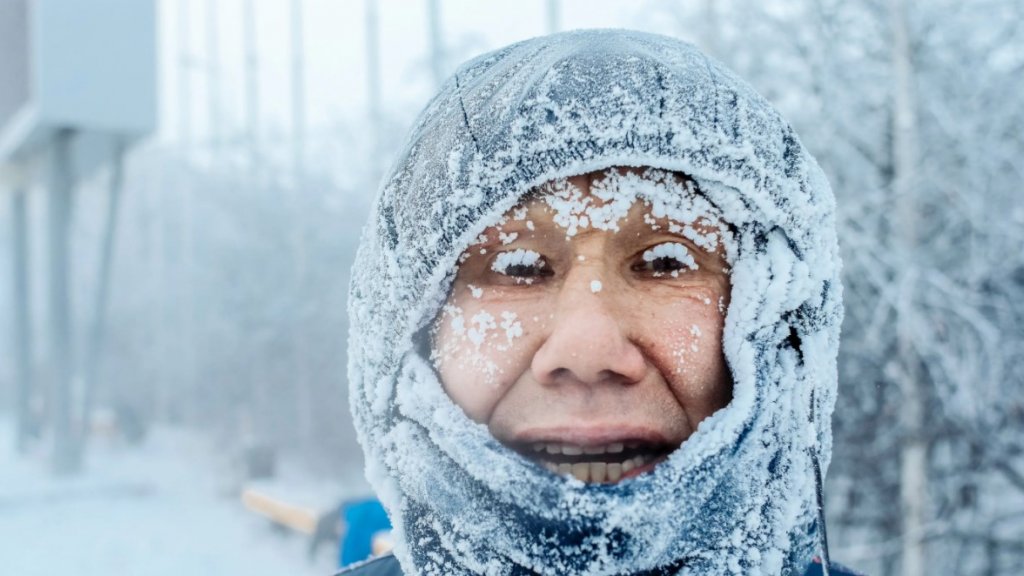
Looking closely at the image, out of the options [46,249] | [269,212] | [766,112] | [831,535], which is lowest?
[831,535]

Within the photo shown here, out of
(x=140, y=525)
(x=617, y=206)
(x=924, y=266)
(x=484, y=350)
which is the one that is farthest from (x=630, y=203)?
(x=140, y=525)

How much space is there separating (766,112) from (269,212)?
10.7 m

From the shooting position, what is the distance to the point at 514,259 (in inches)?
39.8

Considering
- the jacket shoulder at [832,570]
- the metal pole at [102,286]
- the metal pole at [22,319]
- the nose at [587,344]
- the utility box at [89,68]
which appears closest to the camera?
the nose at [587,344]

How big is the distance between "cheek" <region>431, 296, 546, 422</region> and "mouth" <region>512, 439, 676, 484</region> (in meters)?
0.09

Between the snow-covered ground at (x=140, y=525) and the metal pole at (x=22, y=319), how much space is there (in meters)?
0.59

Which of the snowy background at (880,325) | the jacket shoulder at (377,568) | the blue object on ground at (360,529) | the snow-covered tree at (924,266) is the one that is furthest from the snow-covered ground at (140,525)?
the snow-covered tree at (924,266)

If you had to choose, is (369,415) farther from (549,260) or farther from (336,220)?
(336,220)

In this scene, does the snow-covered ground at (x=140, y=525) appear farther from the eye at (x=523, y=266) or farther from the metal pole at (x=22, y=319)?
the eye at (x=523, y=266)

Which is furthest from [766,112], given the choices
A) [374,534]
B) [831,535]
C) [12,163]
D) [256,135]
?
[256,135]

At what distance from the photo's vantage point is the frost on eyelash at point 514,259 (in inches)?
39.5

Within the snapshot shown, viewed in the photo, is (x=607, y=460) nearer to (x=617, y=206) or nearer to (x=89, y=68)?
(x=617, y=206)

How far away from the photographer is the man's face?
3.10 ft

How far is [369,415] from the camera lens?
45.4 inches
